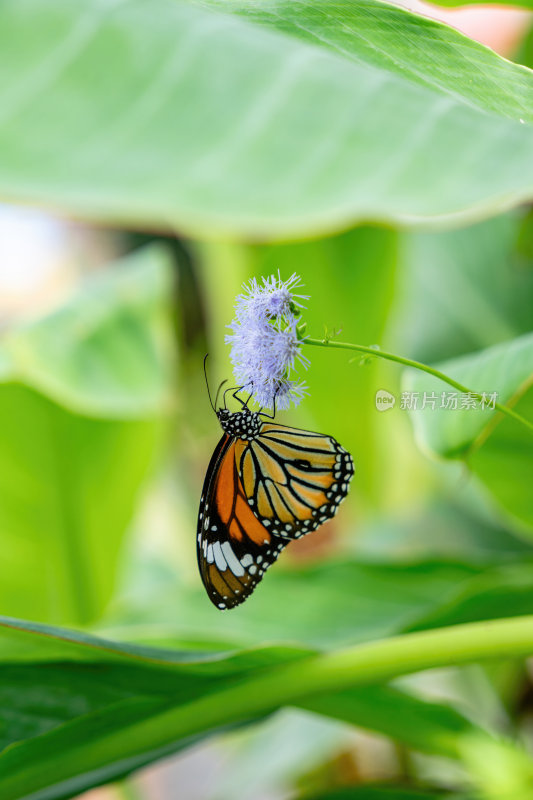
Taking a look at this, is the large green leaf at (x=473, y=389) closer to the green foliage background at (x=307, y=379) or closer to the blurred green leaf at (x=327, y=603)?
the green foliage background at (x=307, y=379)

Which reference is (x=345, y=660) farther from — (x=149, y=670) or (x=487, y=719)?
(x=487, y=719)

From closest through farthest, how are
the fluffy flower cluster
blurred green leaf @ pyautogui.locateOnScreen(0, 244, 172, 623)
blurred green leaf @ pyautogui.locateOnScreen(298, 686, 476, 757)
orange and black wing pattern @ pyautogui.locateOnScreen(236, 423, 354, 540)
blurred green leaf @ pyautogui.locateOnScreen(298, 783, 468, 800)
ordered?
the fluffy flower cluster < orange and black wing pattern @ pyautogui.locateOnScreen(236, 423, 354, 540) < blurred green leaf @ pyautogui.locateOnScreen(298, 686, 476, 757) < blurred green leaf @ pyautogui.locateOnScreen(298, 783, 468, 800) < blurred green leaf @ pyautogui.locateOnScreen(0, 244, 172, 623)

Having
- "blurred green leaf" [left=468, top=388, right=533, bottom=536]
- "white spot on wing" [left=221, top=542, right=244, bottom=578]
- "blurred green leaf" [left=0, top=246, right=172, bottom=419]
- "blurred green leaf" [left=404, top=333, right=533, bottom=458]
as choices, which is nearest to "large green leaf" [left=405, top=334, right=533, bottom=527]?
"blurred green leaf" [left=404, top=333, right=533, bottom=458]

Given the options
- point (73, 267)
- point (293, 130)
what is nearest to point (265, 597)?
point (293, 130)

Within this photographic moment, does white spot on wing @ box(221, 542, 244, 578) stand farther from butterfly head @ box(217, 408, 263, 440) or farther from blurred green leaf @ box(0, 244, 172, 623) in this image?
blurred green leaf @ box(0, 244, 172, 623)

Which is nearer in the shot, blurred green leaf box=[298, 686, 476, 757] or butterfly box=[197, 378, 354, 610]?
butterfly box=[197, 378, 354, 610]

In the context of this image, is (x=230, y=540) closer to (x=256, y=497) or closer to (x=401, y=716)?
(x=256, y=497)

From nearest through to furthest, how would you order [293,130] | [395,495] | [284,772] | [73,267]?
1. [293,130]
2. [284,772]
3. [395,495]
4. [73,267]
